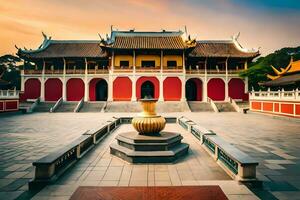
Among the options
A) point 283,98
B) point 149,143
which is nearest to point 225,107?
point 283,98

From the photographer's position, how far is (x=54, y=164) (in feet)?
14.9

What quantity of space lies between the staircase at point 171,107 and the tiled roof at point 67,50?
10813 mm

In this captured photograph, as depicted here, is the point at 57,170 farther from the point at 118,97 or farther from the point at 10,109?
the point at 118,97

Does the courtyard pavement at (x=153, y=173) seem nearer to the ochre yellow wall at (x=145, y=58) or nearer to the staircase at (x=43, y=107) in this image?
the staircase at (x=43, y=107)

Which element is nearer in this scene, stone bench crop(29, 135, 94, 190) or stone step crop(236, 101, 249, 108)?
stone bench crop(29, 135, 94, 190)

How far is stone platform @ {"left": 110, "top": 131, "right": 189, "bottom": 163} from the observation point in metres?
5.68

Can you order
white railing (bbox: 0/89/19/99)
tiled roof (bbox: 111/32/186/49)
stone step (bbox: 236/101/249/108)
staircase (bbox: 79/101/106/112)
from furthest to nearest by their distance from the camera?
tiled roof (bbox: 111/32/186/49) → stone step (bbox: 236/101/249/108) → staircase (bbox: 79/101/106/112) → white railing (bbox: 0/89/19/99)

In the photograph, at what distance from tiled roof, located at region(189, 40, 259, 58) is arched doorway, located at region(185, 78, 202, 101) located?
11.8 feet

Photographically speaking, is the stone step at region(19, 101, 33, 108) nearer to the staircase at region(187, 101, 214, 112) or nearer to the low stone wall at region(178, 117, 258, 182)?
the staircase at region(187, 101, 214, 112)

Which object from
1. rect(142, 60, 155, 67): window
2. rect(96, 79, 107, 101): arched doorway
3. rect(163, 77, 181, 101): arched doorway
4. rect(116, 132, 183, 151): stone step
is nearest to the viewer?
rect(116, 132, 183, 151): stone step

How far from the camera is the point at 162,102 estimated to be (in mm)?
26422

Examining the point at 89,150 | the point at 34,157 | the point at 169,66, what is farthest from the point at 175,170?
the point at 169,66

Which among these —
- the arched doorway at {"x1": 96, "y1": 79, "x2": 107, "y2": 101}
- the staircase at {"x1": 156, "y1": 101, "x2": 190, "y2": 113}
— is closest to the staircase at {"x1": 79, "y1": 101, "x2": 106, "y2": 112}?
the arched doorway at {"x1": 96, "y1": 79, "x2": 107, "y2": 101}

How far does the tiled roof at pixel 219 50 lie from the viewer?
2933 centimetres
